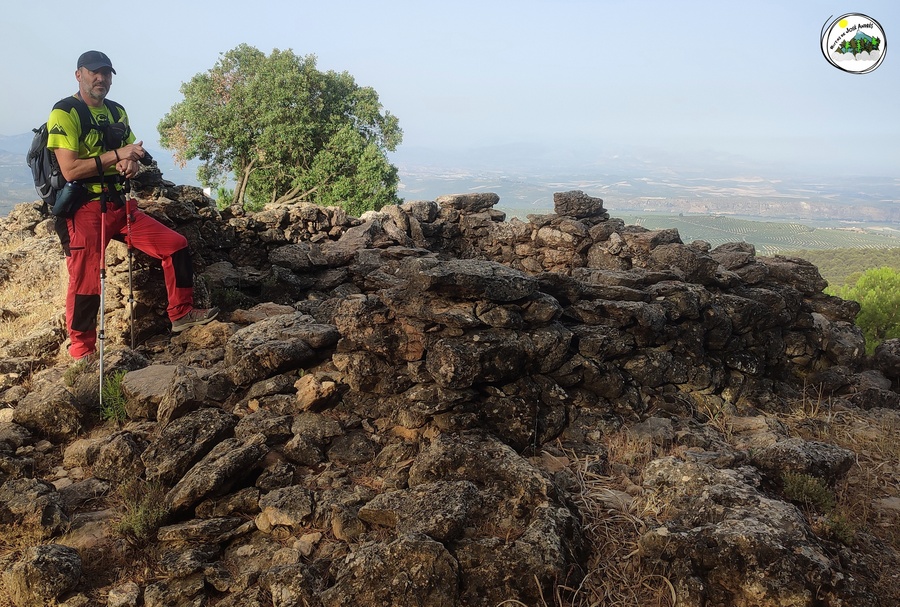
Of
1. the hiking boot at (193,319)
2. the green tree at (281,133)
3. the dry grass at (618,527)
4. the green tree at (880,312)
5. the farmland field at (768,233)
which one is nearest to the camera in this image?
the dry grass at (618,527)

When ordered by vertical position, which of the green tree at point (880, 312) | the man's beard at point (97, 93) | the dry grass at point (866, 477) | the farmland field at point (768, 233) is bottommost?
the farmland field at point (768, 233)

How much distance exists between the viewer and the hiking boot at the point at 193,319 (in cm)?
931

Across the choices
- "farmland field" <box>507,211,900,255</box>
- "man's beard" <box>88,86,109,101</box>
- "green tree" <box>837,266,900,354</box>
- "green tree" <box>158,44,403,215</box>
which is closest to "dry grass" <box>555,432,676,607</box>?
"man's beard" <box>88,86,109,101</box>

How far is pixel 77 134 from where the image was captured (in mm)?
7836

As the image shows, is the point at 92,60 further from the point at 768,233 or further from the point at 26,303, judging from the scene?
the point at 768,233

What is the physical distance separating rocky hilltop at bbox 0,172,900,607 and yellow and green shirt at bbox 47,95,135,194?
202 centimetres

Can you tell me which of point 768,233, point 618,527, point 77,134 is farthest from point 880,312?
point 768,233

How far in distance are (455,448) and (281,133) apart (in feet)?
104

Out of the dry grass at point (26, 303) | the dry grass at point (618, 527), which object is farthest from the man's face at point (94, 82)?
the dry grass at point (618, 527)

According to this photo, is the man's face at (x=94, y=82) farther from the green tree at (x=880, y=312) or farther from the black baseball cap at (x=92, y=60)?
the green tree at (x=880, y=312)

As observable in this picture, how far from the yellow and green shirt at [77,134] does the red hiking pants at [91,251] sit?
1.50 feet

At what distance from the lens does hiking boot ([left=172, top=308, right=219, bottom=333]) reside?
30.6 feet

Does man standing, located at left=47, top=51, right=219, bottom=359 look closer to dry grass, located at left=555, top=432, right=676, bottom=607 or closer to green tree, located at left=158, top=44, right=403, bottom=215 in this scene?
dry grass, located at left=555, top=432, right=676, bottom=607

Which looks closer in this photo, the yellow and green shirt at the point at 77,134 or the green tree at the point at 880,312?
the yellow and green shirt at the point at 77,134
